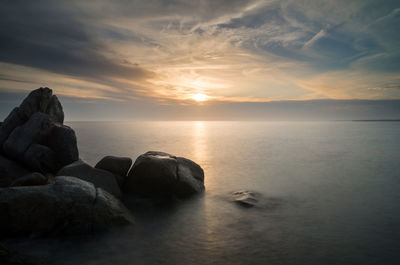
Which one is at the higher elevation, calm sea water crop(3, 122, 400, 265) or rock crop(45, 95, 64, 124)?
rock crop(45, 95, 64, 124)

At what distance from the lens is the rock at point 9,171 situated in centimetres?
1304

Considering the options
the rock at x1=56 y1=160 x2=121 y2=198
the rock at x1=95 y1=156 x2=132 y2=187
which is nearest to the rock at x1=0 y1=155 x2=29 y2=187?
the rock at x1=56 y1=160 x2=121 y2=198

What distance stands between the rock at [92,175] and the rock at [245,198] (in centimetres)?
684

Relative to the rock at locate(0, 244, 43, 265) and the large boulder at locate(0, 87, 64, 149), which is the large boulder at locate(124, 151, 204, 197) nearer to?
the large boulder at locate(0, 87, 64, 149)


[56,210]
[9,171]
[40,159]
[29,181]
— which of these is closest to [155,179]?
[56,210]

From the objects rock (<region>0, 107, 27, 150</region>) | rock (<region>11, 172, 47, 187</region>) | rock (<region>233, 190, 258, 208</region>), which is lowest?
rock (<region>233, 190, 258, 208</region>)

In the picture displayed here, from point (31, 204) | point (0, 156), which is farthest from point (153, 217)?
point (0, 156)

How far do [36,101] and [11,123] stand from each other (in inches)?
85.7

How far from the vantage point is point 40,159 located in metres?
13.5

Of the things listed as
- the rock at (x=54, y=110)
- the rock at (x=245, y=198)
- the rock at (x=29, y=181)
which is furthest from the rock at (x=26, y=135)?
the rock at (x=245, y=198)

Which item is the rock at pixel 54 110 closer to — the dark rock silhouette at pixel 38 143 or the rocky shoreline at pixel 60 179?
the rocky shoreline at pixel 60 179

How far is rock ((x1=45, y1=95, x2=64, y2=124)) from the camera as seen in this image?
17484 mm

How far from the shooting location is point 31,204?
25.9ft

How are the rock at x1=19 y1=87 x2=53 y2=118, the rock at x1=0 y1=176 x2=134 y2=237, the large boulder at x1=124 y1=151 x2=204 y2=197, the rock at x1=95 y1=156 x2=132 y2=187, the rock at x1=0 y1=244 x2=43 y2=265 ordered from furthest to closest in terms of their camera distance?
the rock at x1=19 y1=87 x2=53 y2=118 → the rock at x1=95 y1=156 x2=132 y2=187 → the large boulder at x1=124 y1=151 x2=204 y2=197 → the rock at x1=0 y1=176 x2=134 y2=237 → the rock at x1=0 y1=244 x2=43 y2=265
